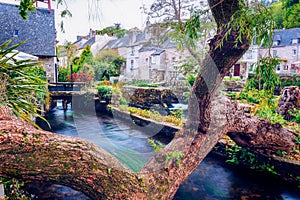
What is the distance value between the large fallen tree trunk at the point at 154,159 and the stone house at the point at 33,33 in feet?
45.2

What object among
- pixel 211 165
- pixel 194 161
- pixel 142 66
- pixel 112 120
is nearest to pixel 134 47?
pixel 142 66

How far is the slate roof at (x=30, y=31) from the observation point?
1562cm

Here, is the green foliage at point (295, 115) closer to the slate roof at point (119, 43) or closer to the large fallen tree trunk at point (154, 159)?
the large fallen tree trunk at point (154, 159)

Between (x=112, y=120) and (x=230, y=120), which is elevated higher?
(x=230, y=120)

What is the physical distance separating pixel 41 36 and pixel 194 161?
1618 centimetres

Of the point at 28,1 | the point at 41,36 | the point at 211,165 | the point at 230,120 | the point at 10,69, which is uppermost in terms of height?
the point at 41,36

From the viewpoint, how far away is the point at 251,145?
4.84 m

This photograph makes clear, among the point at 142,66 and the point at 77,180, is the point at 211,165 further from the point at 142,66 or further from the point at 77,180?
the point at 142,66

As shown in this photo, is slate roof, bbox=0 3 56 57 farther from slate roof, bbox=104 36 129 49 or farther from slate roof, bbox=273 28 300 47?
slate roof, bbox=273 28 300 47

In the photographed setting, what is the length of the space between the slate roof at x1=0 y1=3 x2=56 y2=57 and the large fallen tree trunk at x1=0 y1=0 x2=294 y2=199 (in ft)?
48.2

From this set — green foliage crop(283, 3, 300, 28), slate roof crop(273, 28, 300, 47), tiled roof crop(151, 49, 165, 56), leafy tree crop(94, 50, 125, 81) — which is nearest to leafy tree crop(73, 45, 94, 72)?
leafy tree crop(94, 50, 125, 81)

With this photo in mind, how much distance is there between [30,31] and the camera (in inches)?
644

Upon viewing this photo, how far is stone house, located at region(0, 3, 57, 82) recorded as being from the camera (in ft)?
51.4

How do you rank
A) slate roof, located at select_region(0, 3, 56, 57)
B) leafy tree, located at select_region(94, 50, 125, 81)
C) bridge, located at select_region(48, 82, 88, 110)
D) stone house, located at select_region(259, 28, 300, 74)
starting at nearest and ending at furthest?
1. bridge, located at select_region(48, 82, 88, 110)
2. slate roof, located at select_region(0, 3, 56, 57)
3. leafy tree, located at select_region(94, 50, 125, 81)
4. stone house, located at select_region(259, 28, 300, 74)
